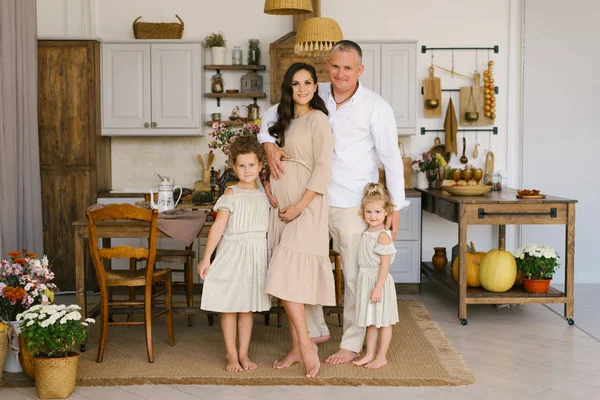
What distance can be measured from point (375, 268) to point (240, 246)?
0.74 meters

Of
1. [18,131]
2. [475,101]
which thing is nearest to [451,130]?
[475,101]

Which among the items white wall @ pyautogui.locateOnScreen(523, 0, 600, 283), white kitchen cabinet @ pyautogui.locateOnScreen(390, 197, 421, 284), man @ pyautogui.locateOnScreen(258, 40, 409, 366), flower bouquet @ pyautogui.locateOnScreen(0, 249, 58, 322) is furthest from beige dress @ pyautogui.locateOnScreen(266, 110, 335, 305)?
white wall @ pyautogui.locateOnScreen(523, 0, 600, 283)

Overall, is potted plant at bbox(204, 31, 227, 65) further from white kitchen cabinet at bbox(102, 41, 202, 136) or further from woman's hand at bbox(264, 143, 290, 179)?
woman's hand at bbox(264, 143, 290, 179)

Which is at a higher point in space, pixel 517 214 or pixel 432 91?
pixel 432 91

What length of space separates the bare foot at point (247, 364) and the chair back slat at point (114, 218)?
27.8 inches

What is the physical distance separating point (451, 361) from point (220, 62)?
3602 mm

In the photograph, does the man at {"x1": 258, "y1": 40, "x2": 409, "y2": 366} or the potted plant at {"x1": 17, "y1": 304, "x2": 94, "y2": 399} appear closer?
the potted plant at {"x1": 17, "y1": 304, "x2": 94, "y2": 399}

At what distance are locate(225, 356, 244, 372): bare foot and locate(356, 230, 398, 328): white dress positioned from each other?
688 mm

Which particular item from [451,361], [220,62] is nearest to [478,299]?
[451,361]

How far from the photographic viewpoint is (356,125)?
4230mm

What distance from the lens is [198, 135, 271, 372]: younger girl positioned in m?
4.15

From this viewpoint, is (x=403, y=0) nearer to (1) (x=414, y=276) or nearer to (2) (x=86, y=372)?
(1) (x=414, y=276)

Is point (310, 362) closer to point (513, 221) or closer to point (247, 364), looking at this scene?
point (247, 364)

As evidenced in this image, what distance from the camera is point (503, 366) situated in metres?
4.40
